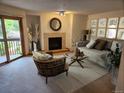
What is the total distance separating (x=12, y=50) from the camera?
4.66 metres

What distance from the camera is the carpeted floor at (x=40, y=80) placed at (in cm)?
235

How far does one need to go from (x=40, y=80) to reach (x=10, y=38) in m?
2.70

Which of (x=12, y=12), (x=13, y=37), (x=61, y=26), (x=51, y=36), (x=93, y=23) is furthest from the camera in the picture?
(x=61, y=26)

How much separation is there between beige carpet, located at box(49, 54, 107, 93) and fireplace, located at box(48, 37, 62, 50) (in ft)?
8.74

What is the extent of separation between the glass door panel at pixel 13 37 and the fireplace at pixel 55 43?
1.80 meters

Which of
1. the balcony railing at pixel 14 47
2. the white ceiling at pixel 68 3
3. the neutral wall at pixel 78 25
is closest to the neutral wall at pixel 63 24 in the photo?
the neutral wall at pixel 78 25

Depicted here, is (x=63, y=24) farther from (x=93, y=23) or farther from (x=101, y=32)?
(x=101, y=32)

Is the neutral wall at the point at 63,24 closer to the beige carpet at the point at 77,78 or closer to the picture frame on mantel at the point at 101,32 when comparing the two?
the picture frame on mantel at the point at 101,32

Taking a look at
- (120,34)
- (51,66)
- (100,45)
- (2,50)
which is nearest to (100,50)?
(100,45)

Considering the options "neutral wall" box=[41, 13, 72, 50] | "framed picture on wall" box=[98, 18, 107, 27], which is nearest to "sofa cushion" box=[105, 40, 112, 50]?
"framed picture on wall" box=[98, 18, 107, 27]

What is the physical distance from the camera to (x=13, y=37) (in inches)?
175

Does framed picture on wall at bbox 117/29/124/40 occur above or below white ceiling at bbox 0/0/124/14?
below

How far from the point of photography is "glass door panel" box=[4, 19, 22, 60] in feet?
13.3

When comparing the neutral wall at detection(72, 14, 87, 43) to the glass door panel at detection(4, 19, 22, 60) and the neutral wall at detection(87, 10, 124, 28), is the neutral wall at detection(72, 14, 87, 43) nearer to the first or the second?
the neutral wall at detection(87, 10, 124, 28)
